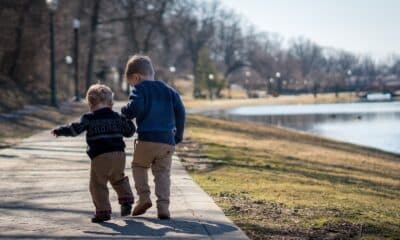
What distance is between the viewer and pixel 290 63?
13388cm

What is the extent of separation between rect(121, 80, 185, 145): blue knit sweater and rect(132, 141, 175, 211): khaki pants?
2.5 inches

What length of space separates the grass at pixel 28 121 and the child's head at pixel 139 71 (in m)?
8.50

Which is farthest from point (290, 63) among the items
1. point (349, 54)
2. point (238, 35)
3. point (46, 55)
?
point (46, 55)

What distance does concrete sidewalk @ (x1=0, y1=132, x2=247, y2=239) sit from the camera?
5.79 m

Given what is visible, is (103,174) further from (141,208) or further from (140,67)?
(140,67)

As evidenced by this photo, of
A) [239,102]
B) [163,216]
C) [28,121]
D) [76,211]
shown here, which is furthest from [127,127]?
[239,102]

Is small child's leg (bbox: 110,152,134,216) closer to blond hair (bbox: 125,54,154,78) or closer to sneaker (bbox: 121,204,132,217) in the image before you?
sneaker (bbox: 121,204,132,217)

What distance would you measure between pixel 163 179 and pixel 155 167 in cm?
13

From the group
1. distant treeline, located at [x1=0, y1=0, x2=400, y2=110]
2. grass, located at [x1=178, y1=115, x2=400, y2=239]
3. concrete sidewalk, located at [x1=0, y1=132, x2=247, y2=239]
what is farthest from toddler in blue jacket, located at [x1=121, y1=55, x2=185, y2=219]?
distant treeline, located at [x1=0, y1=0, x2=400, y2=110]

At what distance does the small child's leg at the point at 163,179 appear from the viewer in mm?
6297

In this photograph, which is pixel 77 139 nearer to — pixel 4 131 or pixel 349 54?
pixel 4 131

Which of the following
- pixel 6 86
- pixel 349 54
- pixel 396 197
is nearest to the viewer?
pixel 396 197

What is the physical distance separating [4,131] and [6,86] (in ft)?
41.1

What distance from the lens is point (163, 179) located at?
20.9ft
